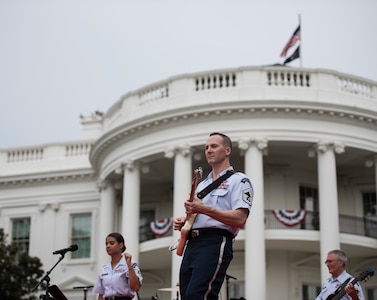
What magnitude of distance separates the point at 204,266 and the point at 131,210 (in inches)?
844

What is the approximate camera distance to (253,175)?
25.2 meters

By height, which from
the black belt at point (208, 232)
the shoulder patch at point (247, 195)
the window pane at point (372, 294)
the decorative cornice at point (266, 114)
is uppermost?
the decorative cornice at point (266, 114)

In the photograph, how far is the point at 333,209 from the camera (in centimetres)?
2520

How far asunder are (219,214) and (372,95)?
22271 mm

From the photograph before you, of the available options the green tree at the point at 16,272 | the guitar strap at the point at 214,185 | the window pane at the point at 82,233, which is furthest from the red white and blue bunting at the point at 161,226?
the guitar strap at the point at 214,185

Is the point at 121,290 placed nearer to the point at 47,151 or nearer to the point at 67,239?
the point at 67,239

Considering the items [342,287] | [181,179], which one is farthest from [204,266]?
[181,179]

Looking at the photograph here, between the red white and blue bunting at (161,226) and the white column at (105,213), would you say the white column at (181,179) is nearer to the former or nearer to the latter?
the red white and blue bunting at (161,226)

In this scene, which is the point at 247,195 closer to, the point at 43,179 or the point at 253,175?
the point at 253,175

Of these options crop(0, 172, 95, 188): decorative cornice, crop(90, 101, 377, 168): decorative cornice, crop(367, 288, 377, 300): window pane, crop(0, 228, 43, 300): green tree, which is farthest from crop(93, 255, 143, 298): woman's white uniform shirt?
crop(0, 172, 95, 188): decorative cornice

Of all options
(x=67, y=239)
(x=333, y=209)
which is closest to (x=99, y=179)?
(x=67, y=239)

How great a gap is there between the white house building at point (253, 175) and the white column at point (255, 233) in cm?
3

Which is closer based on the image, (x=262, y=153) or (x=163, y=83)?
(x=262, y=153)

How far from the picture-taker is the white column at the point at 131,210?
88.9 feet
